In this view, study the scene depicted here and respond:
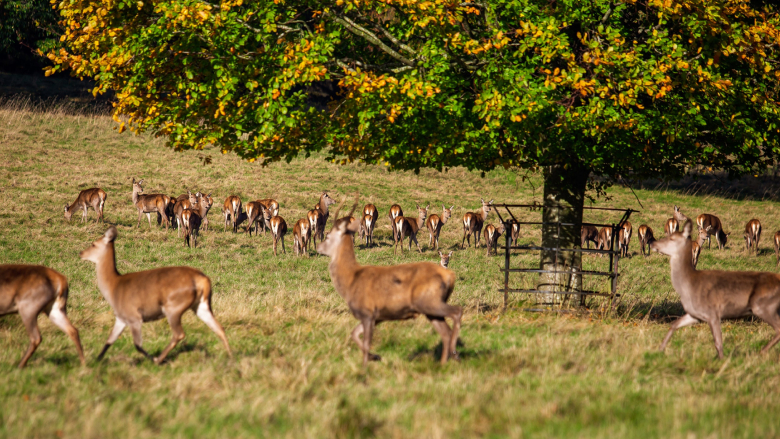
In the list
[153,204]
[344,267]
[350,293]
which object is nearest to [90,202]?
[153,204]

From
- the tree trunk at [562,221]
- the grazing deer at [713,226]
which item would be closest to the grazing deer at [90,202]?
the tree trunk at [562,221]

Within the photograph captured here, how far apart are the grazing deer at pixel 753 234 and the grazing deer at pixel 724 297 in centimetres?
1898

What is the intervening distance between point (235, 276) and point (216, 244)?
6254 millimetres

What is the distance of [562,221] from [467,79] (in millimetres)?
3168

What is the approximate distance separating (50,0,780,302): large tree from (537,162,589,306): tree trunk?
605 mm

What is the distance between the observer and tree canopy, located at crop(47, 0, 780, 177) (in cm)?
914

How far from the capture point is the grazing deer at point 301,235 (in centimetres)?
2177

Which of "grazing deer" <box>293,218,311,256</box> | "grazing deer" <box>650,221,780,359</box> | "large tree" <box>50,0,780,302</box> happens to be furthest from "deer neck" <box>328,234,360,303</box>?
"grazing deer" <box>293,218,311,256</box>

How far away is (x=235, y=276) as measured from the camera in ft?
51.6

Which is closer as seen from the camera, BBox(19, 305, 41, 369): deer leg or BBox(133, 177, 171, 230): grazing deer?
BBox(19, 305, 41, 369): deer leg

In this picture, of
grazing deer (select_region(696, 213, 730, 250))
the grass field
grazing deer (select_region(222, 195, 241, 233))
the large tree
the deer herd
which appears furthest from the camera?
grazing deer (select_region(696, 213, 730, 250))

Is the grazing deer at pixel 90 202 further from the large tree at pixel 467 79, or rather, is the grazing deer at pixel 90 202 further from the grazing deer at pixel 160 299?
the grazing deer at pixel 160 299

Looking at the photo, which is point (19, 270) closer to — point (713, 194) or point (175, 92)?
point (175, 92)

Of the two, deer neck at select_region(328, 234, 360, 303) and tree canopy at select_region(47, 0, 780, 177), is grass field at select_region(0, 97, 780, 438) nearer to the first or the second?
deer neck at select_region(328, 234, 360, 303)
